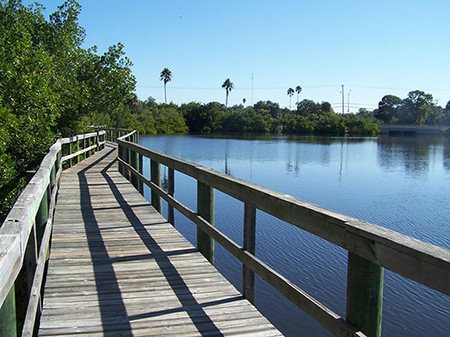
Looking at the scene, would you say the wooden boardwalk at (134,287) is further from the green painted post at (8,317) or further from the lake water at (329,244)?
the lake water at (329,244)

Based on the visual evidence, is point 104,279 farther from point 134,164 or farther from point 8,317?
point 134,164

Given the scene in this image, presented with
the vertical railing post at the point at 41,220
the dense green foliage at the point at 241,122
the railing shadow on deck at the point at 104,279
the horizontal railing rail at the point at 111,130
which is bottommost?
the railing shadow on deck at the point at 104,279

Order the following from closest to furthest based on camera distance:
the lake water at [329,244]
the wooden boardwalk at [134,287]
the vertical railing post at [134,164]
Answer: the wooden boardwalk at [134,287] → the lake water at [329,244] → the vertical railing post at [134,164]

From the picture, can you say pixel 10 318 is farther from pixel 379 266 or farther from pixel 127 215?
pixel 127 215

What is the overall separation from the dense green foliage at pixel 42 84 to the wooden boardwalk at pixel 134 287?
5.65 metres

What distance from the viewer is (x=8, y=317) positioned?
1720 mm

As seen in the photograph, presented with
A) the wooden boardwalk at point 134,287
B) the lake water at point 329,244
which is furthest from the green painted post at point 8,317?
the lake water at point 329,244

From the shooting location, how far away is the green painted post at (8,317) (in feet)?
5.55

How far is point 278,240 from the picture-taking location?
36.4 feet

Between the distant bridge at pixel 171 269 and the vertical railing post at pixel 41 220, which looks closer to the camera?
the distant bridge at pixel 171 269

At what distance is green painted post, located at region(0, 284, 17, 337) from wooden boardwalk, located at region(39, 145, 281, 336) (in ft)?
3.40

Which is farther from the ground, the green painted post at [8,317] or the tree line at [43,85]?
the tree line at [43,85]

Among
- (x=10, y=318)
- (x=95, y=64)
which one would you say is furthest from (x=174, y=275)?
(x=95, y=64)

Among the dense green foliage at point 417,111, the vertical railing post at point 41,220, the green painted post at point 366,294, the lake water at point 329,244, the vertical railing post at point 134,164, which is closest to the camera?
the green painted post at point 366,294
